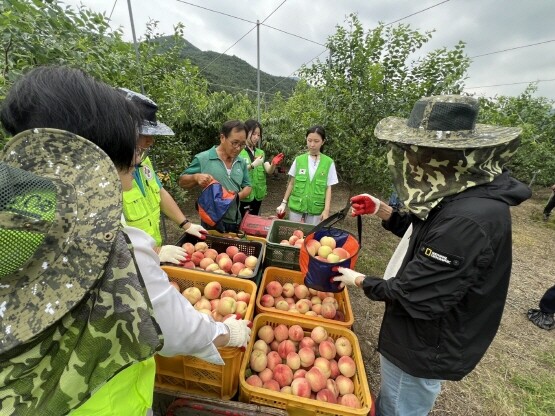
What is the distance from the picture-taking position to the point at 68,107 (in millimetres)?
763

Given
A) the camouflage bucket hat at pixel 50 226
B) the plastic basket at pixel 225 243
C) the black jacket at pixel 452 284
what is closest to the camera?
the camouflage bucket hat at pixel 50 226

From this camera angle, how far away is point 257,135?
16.4 ft

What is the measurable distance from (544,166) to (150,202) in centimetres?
1460

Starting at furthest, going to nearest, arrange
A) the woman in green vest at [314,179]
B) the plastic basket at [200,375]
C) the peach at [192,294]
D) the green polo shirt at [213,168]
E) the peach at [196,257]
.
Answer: the woman in green vest at [314,179], the green polo shirt at [213,168], the peach at [196,257], the peach at [192,294], the plastic basket at [200,375]

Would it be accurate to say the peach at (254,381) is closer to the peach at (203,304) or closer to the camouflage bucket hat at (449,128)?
the peach at (203,304)

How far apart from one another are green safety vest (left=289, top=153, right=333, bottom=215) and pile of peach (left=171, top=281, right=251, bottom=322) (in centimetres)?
243

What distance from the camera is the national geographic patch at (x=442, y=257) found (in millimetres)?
1255

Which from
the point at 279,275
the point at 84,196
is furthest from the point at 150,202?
the point at 84,196

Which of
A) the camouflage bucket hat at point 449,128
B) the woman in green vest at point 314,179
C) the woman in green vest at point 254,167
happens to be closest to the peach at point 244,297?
the camouflage bucket hat at point 449,128

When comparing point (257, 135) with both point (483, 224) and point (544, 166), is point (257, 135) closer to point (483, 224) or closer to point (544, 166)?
point (483, 224)

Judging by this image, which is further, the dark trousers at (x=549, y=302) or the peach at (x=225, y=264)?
the dark trousers at (x=549, y=302)

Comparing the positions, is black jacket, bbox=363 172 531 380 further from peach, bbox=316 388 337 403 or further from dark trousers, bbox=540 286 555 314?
dark trousers, bbox=540 286 555 314

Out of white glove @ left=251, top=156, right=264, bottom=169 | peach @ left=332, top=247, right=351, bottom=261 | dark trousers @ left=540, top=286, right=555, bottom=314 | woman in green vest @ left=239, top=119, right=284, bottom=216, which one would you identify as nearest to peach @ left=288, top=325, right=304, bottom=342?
peach @ left=332, top=247, right=351, bottom=261

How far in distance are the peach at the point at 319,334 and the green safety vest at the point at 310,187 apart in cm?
251
